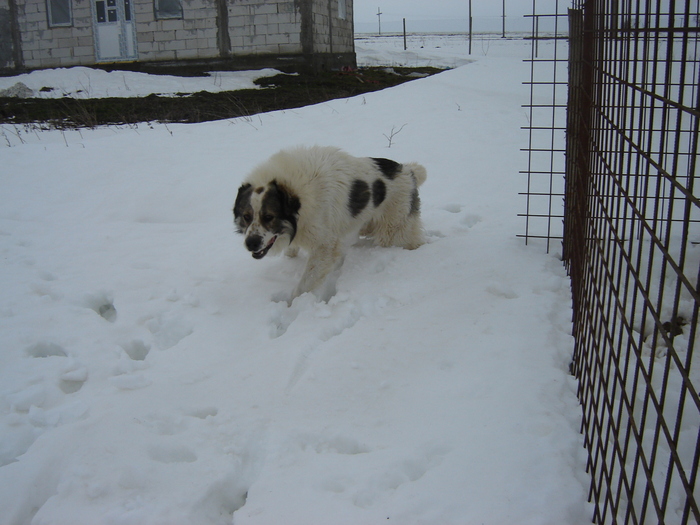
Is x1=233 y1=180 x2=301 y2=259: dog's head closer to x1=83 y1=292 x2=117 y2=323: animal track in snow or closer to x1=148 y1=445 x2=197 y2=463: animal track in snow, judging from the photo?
x1=83 y1=292 x2=117 y2=323: animal track in snow

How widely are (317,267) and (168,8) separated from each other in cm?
1768

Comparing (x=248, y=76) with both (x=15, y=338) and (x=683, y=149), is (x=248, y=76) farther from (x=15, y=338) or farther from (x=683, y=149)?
(x=15, y=338)

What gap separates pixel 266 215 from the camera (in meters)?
4.27

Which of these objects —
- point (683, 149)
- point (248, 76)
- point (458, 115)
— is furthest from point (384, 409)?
point (248, 76)

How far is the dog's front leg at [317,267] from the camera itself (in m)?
4.43

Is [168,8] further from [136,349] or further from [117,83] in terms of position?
[136,349]

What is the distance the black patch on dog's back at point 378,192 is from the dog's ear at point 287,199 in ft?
2.75

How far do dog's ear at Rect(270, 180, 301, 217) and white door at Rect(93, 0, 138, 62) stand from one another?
1791 centimetres

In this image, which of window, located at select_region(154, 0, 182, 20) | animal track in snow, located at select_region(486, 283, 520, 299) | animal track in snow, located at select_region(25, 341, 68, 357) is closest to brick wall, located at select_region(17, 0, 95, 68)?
window, located at select_region(154, 0, 182, 20)

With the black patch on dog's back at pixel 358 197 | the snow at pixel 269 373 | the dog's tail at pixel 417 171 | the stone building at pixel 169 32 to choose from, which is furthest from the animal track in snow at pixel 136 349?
the stone building at pixel 169 32

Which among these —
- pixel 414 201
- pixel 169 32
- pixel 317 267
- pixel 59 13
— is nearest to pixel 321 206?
pixel 317 267

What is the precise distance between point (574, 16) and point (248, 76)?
15.3 meters

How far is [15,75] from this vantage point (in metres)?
20.1

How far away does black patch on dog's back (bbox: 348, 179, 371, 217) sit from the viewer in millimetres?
4754
